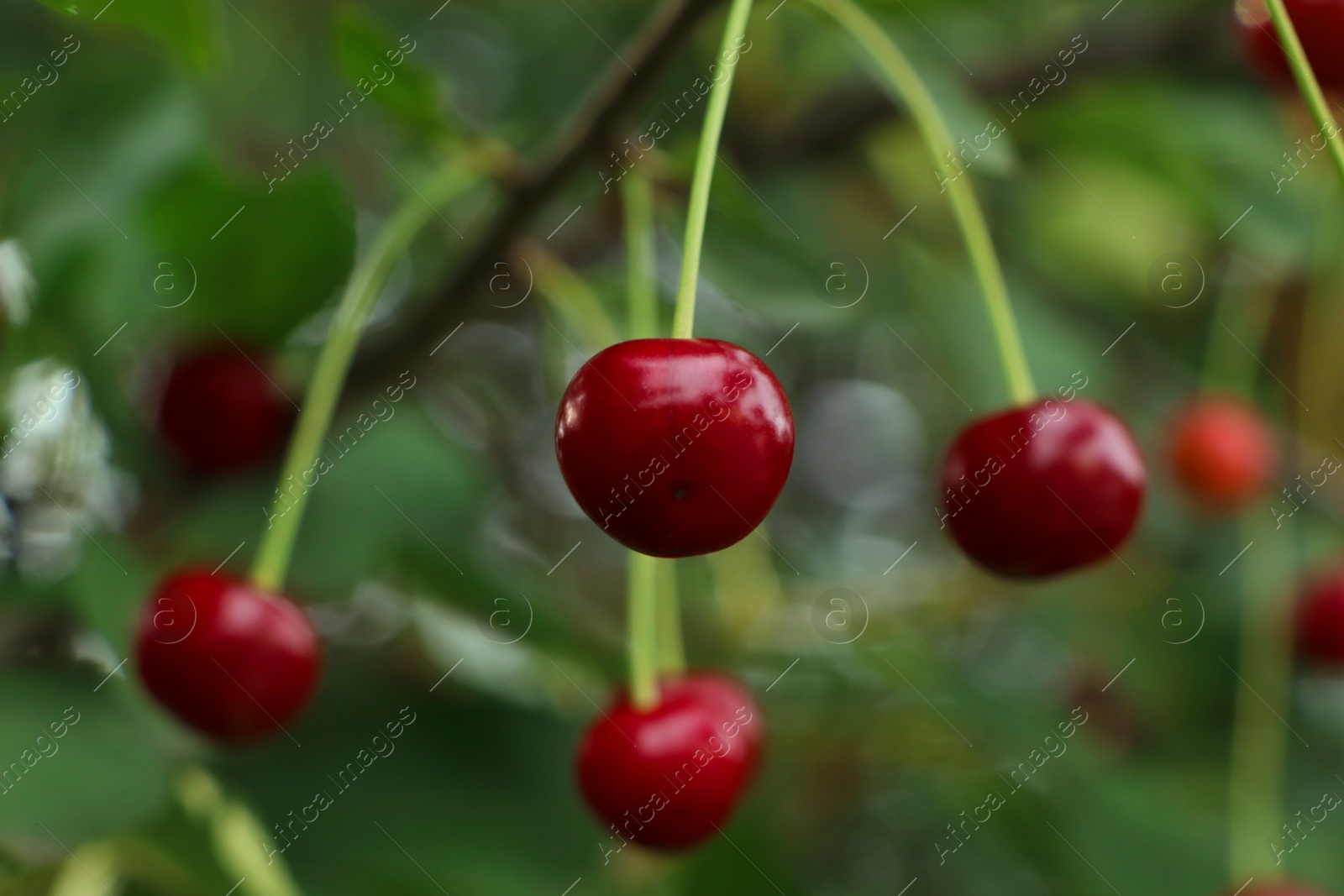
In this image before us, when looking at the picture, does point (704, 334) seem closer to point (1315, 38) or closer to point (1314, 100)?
point (1315, 38)

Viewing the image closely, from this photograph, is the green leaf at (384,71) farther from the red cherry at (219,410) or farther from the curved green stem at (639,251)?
the red cherry at (219,410)

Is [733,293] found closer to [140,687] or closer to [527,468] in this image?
[140,687]

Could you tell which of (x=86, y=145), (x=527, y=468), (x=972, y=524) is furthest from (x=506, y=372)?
(x=972, y=524)

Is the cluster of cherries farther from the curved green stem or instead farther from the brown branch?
the curved green stem

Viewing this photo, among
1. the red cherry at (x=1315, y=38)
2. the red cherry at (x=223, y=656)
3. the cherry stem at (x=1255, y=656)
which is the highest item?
the red cherry at (x=223, y=656)

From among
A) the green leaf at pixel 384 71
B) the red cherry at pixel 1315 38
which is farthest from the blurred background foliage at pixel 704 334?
the red cherry at pixel 1315 38

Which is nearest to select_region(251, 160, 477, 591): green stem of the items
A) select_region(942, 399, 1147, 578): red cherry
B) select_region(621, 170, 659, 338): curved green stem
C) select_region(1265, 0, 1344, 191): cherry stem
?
select_region(621, 170, 659, 338): curved green stem
